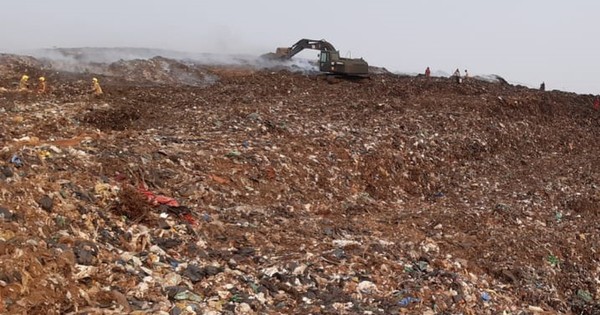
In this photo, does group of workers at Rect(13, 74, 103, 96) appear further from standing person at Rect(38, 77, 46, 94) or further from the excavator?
the excavator

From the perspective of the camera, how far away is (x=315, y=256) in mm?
6344

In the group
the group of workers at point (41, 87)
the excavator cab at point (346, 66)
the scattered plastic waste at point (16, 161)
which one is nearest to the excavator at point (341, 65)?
the excavator cab at point (346, 66)

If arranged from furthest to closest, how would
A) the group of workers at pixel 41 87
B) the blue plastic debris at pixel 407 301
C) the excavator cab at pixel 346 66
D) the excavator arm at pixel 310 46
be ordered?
the excavator arm at pixel 310 46, the excavator cab at pixel 346 66, the group of workers at pixel 41 87, the blue plastic debris at pixel 407 301

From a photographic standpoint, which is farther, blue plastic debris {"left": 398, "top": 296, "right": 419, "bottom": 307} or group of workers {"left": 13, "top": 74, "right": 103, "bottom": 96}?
group of workers {"left": 13, "top": 74, "right": 103, "bottom": 96}

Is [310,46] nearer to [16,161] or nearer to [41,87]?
[41,87]

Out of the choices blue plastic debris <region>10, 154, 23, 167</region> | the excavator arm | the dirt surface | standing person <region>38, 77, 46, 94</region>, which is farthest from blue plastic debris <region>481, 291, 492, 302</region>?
the excavator arm

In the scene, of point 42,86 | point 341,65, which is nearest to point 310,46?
point 341,65

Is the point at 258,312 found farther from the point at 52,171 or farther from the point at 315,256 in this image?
the point at 52,171

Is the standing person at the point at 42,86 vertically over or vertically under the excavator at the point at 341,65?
under

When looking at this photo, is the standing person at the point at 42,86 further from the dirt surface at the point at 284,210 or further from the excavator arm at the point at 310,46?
the excavator arm at the point at 310,46

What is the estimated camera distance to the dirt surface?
5.24 m

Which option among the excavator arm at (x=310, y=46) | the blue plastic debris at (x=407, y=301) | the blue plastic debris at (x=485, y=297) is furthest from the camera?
the excavator arm at (x=310, y=46)

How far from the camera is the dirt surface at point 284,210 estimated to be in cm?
524

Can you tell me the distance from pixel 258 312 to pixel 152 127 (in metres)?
8.57
